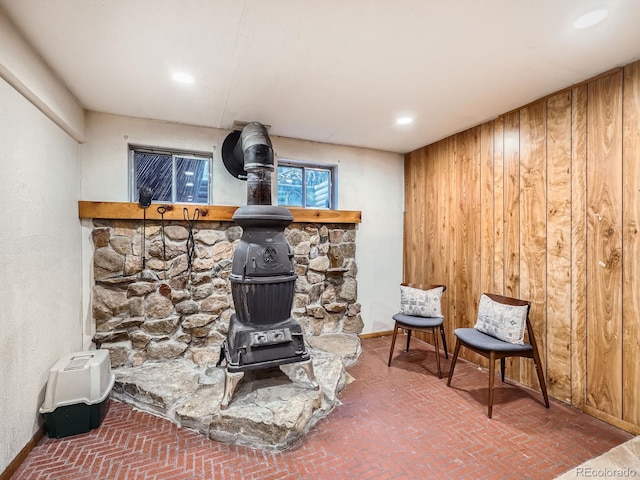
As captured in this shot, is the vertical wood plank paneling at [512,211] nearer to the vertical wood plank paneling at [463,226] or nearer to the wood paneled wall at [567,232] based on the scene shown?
the wood paneled wall at [567,232]

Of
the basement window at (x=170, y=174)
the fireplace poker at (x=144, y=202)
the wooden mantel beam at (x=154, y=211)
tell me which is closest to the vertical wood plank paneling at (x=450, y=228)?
the wooden mantel beam at (x=154, y=211)

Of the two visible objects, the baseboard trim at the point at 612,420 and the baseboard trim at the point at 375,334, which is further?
the baseboard trim at the point at 375,334

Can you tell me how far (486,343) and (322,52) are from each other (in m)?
2.29

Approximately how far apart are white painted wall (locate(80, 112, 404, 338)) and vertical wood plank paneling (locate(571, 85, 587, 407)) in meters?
1.99

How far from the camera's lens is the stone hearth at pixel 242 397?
1.97 meters

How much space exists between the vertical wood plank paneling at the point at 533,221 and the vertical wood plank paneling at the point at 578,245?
202mm

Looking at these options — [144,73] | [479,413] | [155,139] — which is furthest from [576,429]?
[155,139]

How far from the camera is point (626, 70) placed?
6.69ft

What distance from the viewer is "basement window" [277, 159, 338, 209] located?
11.8ft

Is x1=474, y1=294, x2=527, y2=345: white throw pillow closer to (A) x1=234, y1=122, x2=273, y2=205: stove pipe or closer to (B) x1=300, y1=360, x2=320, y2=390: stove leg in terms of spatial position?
(B) x1=300, y1=360, x2=320, y2=390: stove leg

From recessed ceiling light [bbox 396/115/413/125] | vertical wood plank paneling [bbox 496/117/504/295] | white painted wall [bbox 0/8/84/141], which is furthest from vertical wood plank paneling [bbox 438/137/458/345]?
white painted wall [bbox 0/8/84/141]

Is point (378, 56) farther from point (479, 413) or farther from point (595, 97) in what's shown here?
point (479, 413)

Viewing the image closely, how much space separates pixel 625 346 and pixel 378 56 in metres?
2.43

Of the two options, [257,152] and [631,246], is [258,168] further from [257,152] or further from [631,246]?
[631,246]
